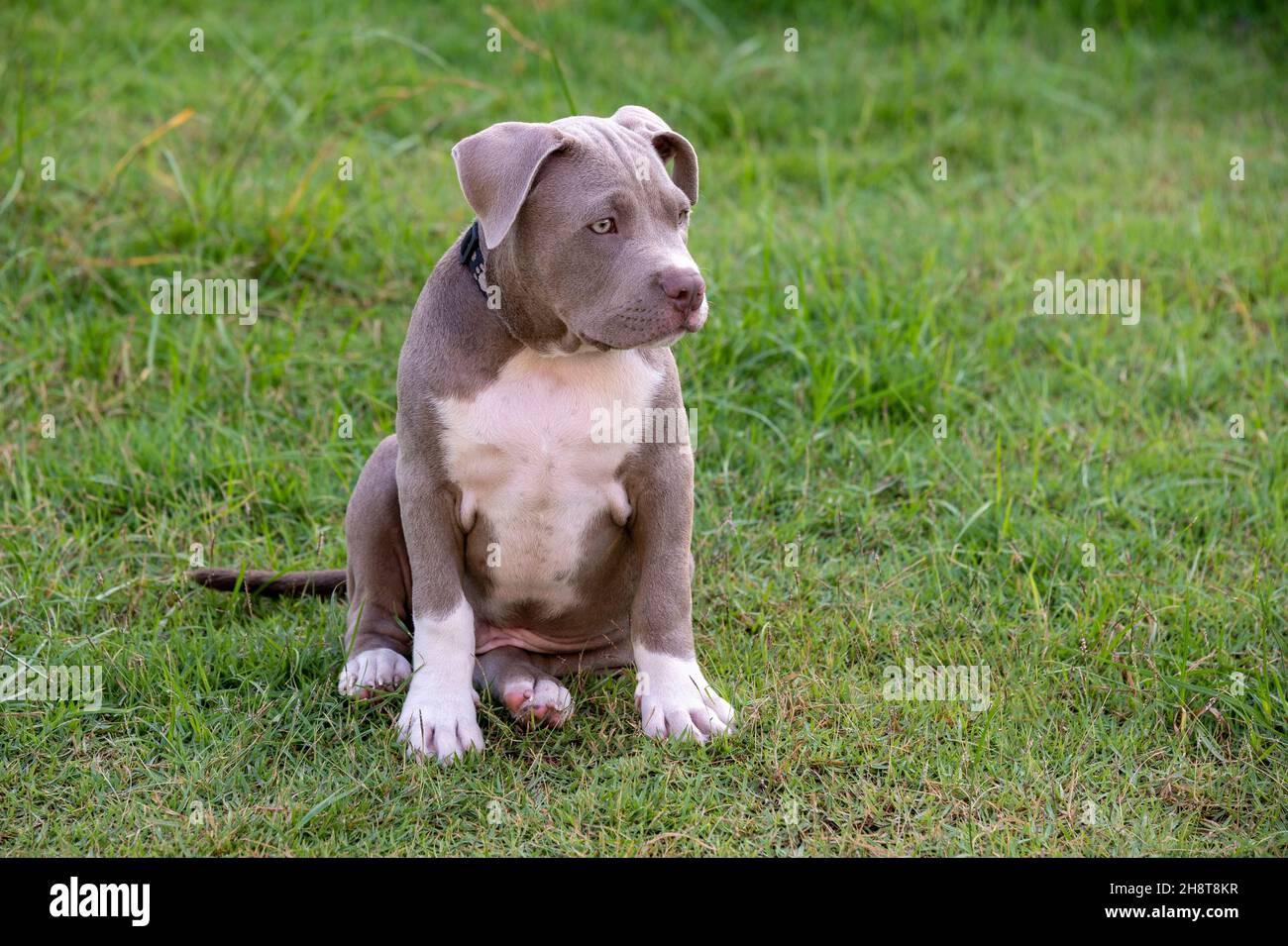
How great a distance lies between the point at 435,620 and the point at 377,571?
0.42 metres

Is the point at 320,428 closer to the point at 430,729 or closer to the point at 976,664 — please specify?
the point at 430,729

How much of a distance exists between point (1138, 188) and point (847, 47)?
1.92m

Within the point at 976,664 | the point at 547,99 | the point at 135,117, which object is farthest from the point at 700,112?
the point at 976,664

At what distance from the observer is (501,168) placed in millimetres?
3375

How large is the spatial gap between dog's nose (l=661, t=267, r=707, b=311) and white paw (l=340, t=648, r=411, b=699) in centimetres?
130

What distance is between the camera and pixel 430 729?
142 inches

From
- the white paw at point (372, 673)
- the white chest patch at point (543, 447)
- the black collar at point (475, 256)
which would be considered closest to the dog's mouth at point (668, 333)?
the white chest patch at point (543, 447)

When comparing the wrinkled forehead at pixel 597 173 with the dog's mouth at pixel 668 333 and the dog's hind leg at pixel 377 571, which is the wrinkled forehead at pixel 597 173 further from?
the dog's hind leg at pixel 377 571

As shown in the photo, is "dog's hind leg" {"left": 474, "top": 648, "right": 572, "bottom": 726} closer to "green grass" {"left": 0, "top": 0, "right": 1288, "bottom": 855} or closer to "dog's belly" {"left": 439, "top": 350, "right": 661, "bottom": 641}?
"green grass" {"left": 0, "top": 0, "right": 1288, "bottom": 855}

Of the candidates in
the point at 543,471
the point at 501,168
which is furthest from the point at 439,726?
the point at 501,168

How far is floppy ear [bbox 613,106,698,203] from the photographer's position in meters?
3.64

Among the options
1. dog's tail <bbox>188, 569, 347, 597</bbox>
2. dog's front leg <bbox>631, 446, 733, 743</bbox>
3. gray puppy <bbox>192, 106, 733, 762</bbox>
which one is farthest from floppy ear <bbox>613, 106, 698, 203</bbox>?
dog's tail <bbox>188, 569, 347, 597</bbox>

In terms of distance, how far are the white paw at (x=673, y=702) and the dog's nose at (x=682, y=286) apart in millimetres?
932

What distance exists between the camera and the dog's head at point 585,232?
332cm
